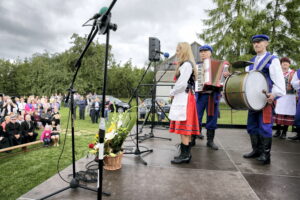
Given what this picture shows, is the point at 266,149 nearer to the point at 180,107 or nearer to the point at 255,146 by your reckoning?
the point at 255,146

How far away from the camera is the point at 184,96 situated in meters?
2.67

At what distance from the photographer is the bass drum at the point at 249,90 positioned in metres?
2.68

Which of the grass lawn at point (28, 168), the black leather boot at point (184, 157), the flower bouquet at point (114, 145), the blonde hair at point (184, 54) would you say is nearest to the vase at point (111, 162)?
the flower bouquet at point (114, 145)

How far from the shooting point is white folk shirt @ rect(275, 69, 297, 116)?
4.40 m

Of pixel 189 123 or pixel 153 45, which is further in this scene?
pixel 153 45

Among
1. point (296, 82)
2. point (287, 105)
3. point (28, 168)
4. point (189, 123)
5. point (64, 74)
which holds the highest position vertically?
point (64, 74)

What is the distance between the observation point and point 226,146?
12.5 ft

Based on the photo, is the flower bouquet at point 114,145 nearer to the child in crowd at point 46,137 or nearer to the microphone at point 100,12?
the microphone at point 100,12

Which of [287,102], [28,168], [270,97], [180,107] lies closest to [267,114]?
[270,97]

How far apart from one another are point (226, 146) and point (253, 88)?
4.86 ft

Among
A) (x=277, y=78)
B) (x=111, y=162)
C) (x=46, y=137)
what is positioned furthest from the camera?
(x=46, y=137)

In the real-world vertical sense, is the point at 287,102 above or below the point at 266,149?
above

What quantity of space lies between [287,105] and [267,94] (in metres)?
2.27

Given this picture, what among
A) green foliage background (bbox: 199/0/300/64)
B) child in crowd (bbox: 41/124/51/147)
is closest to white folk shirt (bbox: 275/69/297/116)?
child in crowd (bbox: 41/124/51/147)
